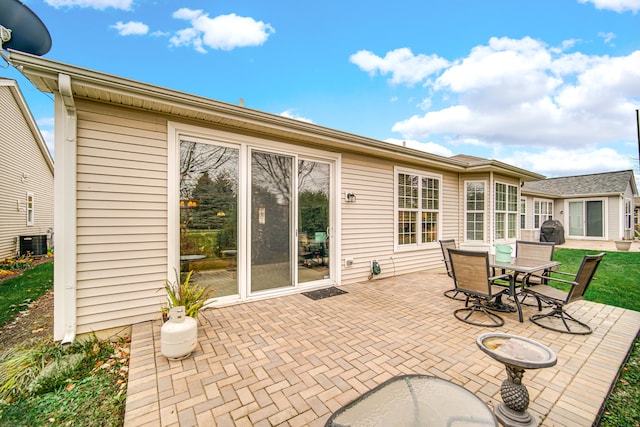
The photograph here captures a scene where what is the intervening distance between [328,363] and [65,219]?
10.4ft

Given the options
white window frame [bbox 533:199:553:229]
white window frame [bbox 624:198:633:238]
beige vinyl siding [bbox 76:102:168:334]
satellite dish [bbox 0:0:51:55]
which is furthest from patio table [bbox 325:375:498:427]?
white window frame [bbox 624:198:633:238]

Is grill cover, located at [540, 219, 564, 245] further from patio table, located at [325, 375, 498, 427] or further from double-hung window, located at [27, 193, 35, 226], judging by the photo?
double-hung window, located at [27, 193, 35, 226]

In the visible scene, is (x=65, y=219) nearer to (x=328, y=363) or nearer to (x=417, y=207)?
(x=328, y=363)

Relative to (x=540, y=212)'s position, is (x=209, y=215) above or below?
below

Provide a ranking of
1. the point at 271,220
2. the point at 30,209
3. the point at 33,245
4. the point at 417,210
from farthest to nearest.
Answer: the point at 30,209 < the point at 33,245 < the point at 417,210 < the point at 271,220

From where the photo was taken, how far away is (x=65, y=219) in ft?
9.32

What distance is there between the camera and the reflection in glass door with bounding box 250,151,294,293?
4164mm

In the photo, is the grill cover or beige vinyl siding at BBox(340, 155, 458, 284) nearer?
beige vinyl siding at BBox(340, 155, 458, 284)

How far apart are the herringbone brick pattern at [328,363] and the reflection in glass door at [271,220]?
579 mm

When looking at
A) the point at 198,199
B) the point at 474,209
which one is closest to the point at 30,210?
the point at 198,199

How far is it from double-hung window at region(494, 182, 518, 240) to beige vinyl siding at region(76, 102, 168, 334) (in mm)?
8383

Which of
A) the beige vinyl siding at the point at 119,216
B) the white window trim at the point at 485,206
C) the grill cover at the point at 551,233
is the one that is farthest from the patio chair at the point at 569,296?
the grill cover at the point at 551,233

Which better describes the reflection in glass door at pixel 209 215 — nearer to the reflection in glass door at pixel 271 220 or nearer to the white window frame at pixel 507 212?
the reflection in glass door at pixel 271 220

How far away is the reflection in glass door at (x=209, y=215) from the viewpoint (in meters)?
3.63
